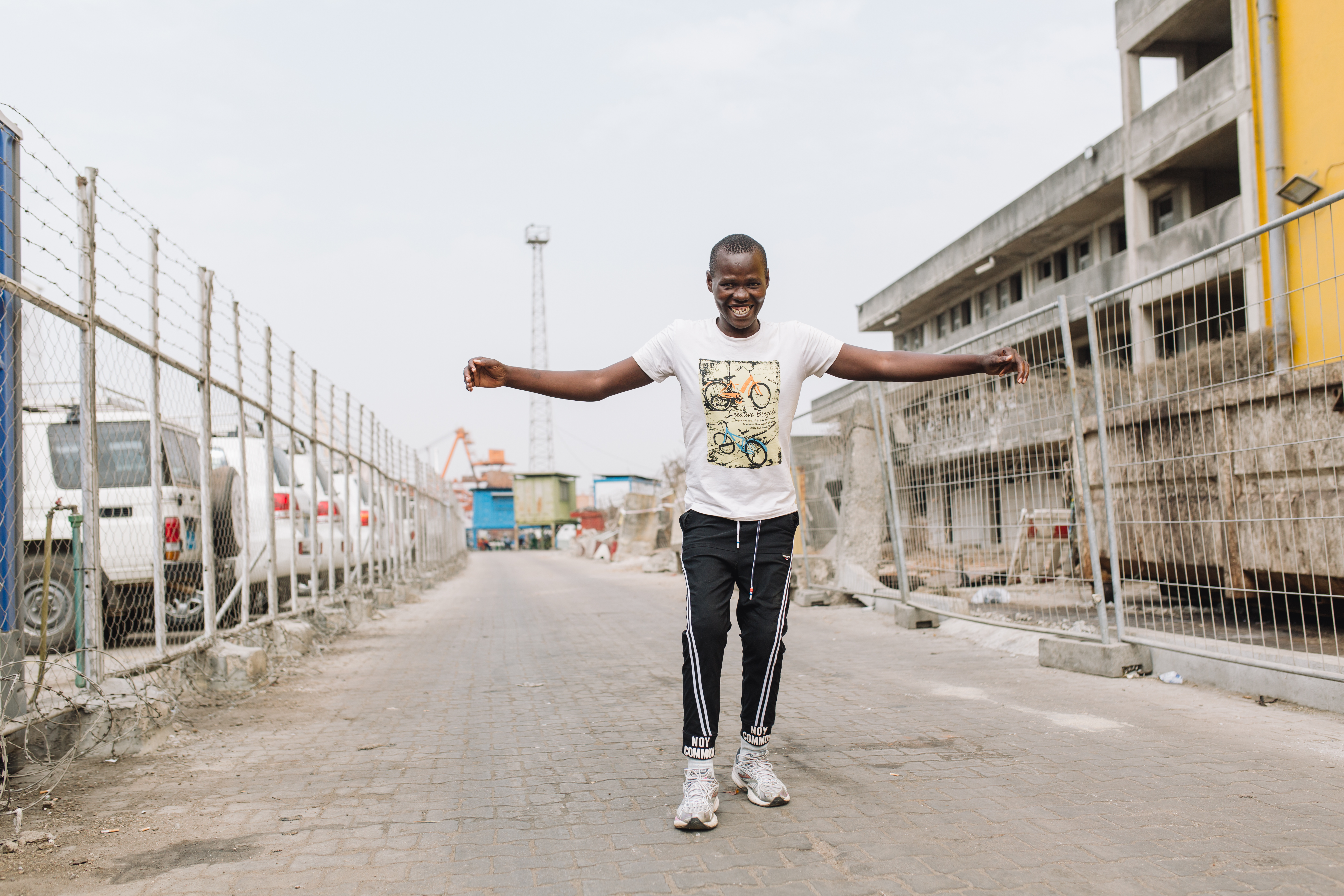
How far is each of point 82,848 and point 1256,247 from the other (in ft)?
20.4

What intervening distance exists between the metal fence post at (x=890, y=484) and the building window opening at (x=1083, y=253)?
22853 millimetres

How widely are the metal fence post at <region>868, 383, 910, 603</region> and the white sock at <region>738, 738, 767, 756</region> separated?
5.24m

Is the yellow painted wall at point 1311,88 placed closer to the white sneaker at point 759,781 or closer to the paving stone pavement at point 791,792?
the paving stone pavement at point 791,792

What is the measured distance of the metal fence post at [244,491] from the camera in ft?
23.2

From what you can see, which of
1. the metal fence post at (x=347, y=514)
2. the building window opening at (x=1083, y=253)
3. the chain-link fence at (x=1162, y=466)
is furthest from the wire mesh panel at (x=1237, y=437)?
the building window opening at (x=1083, y=253)

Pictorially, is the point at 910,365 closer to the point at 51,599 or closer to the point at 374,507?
the point at 51,599

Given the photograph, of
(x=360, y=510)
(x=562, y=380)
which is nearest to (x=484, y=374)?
(x=562, y=380)

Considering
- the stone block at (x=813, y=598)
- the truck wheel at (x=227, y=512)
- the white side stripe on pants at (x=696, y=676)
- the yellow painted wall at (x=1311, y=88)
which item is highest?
the yellow painted wall at (x=1311, y=88)

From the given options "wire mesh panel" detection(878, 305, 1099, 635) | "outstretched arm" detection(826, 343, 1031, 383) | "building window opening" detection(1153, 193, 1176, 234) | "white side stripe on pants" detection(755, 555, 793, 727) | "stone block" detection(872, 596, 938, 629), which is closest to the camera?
"white side stripe on pants" detection(755, 555, 793, 727)

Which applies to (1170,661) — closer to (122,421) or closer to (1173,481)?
(1173,481)

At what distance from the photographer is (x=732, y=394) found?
3.39 metres

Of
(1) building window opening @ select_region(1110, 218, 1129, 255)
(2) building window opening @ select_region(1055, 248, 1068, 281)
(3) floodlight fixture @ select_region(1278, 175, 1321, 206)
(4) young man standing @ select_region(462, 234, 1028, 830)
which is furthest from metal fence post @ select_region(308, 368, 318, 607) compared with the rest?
(2) building window opening @ select_region(1055, 248, 1068, 281)

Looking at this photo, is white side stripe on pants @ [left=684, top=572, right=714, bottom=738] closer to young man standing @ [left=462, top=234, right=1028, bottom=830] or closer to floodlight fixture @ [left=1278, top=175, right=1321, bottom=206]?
young man standing @ [left=462, top=234, right=1028, bottom=830]

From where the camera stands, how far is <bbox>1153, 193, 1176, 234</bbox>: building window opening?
77.8 ft
